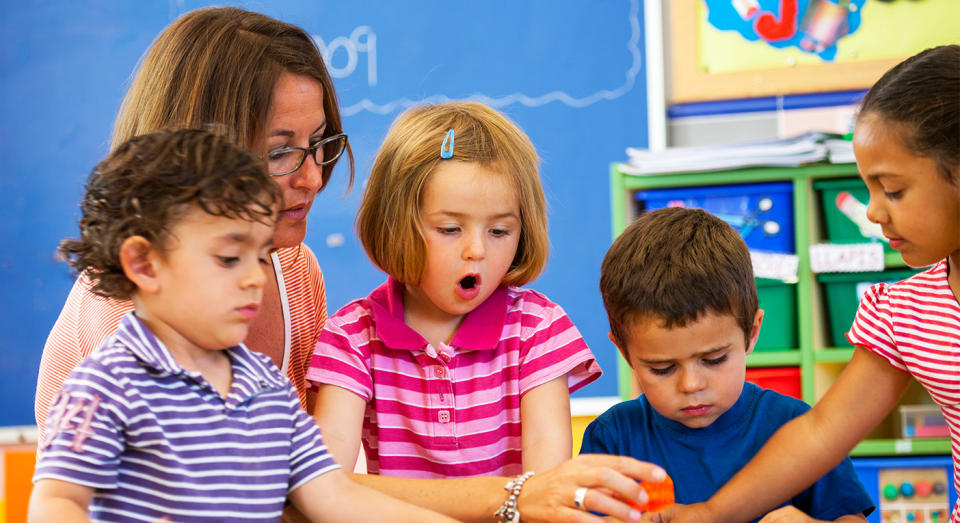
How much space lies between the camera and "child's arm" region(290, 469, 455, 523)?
98 cm

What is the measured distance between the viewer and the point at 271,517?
0.94 metres

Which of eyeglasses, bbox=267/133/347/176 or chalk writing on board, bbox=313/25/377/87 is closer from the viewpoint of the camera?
eyeglasses, bbox=267/133/347/176

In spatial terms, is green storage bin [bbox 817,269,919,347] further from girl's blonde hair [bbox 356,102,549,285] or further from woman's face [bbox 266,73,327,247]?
woman's face [bbox 266,73,327,247]

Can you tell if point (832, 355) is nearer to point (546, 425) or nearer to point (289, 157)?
point (546, 425)

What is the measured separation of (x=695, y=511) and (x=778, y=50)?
2.01 m

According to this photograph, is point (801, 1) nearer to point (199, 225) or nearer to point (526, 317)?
point (526, 317)

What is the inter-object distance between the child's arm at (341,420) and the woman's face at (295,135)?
26 cm

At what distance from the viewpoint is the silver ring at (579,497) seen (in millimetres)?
1053

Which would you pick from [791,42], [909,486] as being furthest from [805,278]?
[791,42]

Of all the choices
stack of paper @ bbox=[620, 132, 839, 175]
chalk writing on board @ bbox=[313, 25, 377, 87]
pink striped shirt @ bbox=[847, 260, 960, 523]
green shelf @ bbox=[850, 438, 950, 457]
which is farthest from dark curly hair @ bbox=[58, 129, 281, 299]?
chalk writing on board @ bbox=[313, 25, 377, 87]

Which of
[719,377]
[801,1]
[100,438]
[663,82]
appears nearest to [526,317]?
[719,377]

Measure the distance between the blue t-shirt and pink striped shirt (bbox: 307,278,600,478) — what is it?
0.10 m

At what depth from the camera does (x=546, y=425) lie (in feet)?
4.16

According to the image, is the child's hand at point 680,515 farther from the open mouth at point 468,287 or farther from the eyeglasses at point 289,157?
the eyeglasses at point 289,157
